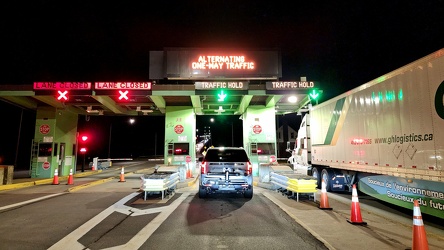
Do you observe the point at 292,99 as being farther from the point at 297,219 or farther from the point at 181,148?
the point at 297,219

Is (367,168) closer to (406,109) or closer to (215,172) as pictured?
(406,109)

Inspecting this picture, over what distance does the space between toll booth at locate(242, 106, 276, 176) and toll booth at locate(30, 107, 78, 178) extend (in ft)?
41.2

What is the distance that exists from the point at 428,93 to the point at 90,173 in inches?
888

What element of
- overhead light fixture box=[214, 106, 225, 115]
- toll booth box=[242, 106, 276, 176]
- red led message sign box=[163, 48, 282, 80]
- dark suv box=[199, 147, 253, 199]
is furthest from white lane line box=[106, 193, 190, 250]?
overhead light fixture box=[214, 106, 225, 115]

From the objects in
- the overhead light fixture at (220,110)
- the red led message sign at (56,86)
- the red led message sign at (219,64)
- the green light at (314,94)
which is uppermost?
the red led message sign at (219,64)

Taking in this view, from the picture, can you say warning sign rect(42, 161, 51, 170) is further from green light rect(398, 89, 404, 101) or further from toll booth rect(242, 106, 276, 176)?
green light rect(398, 89, 404, 101)

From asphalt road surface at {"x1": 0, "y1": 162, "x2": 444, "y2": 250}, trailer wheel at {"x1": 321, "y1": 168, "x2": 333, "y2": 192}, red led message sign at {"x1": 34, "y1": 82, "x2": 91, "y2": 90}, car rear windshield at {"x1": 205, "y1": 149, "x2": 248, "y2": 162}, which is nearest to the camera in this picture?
asphalt road surface at {"x1": 0, "y1": 162, "x2": 444, "y2": 250}

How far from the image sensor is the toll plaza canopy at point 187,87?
14.1 meters

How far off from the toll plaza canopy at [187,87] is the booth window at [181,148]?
2.76 m

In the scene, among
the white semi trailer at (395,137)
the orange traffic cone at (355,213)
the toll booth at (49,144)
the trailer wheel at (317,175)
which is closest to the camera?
the white semi trailer at (395,137)

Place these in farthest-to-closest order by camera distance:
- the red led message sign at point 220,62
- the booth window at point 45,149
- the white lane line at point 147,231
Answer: the booth window at point 45,149 < the red led message sign at point 220,62 < the white lane line at point 147,231

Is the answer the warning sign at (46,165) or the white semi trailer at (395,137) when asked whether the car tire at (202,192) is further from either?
the warning sign at (46,165)

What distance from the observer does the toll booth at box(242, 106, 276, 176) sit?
1955cm

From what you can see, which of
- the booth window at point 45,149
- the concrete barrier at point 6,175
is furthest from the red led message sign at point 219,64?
the concrete barrier at point 6,175
